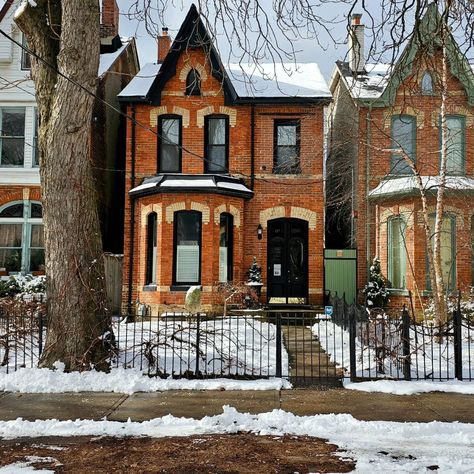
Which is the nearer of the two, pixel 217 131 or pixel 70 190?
pixel 70 190

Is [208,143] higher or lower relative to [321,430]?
higher

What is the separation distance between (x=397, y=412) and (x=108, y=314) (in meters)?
4.92

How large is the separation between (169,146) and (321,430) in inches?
521

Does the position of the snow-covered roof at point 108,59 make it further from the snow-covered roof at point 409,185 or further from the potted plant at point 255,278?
the snow-covered roof at point 409,185

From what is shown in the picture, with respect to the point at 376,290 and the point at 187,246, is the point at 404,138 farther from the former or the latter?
the point at 187,246

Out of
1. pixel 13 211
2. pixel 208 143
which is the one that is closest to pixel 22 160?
pixel 13 211

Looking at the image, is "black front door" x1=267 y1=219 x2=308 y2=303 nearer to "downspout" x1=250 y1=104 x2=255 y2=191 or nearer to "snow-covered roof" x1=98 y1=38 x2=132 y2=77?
"downspout" x1=250 y1=104 x2=255 y2=191

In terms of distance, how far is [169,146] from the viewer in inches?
696

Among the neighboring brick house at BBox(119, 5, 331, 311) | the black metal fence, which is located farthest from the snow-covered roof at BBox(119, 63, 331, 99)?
the black metal fence

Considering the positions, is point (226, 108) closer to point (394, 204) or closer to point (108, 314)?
point (394, 204)

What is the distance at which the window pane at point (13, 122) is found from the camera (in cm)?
1859

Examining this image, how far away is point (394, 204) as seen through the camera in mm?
16656

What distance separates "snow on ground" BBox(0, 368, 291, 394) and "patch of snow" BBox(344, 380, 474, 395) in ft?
3.84

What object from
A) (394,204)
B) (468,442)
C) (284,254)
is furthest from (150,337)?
(394,204)
